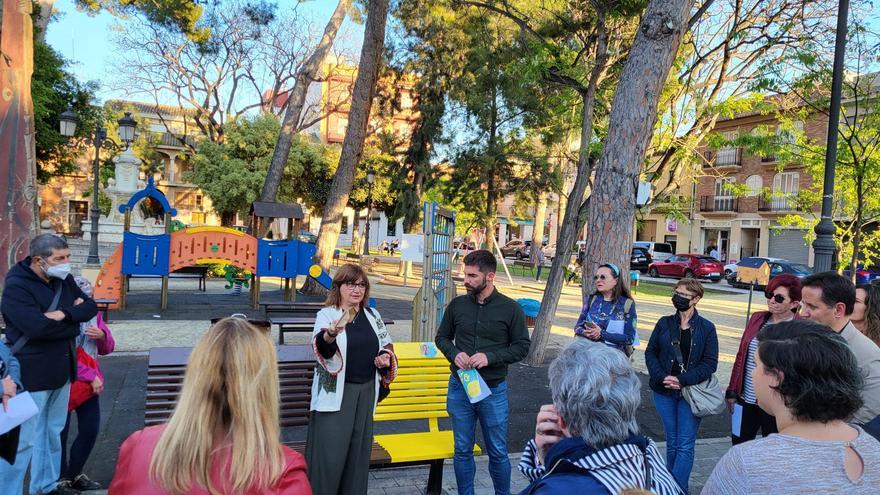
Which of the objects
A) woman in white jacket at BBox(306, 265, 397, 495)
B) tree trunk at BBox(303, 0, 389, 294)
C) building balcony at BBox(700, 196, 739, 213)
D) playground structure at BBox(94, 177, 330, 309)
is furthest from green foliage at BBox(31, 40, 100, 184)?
building balcony at BBox(700, 196, 739, 213)

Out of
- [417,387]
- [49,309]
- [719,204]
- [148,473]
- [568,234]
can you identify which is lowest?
[417,387]

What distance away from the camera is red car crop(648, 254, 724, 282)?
3106 centimetres

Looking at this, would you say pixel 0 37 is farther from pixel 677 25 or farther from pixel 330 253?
pixel 677 25

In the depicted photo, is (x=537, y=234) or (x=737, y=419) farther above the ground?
(x=537, y=234)

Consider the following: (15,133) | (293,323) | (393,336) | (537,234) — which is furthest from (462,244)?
(293,323)

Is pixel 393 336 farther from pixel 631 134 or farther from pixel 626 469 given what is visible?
pixel 626 469

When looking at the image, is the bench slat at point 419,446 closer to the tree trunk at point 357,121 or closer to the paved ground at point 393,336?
the paved ground at point 393,336

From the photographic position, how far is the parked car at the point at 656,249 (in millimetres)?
36094

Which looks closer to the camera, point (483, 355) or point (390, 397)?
point (483, 355)

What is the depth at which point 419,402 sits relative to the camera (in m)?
4.53

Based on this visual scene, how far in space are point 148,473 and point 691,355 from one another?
3.72m

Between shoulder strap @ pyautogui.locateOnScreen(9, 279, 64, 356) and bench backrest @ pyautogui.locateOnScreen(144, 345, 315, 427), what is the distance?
63 centimetres

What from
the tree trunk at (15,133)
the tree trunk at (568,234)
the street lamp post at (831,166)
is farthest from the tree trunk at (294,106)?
the street lamp post at (831,166)

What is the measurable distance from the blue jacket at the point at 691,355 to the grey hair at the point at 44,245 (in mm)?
4021
